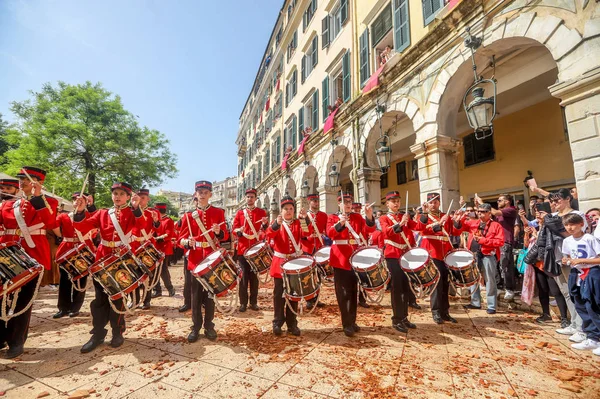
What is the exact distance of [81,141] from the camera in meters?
19.5

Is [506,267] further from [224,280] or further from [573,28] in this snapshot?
[224,280]

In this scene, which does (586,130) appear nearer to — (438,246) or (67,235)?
(438,246)

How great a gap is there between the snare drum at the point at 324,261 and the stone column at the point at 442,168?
3.62 meters

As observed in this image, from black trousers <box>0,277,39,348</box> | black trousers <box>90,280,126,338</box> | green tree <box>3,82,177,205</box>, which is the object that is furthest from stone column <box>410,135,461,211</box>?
green tree <box>3,82,177,205</box>

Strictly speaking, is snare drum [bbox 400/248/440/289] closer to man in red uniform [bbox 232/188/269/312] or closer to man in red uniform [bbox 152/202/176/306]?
man in red uniform [bbox 232/188/269/312]

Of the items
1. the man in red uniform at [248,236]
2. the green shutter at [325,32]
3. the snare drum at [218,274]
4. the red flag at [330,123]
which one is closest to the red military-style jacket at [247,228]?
the man in red uniform at [248,236]

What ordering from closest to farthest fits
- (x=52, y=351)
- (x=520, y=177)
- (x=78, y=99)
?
1. (x=52, y=351)
2. (x=520, y=177)
3. (x=78, y=99)

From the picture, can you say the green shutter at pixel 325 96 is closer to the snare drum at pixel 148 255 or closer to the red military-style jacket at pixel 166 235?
the red military-style jacket at pixel 166 235

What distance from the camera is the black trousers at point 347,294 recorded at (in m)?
4.16

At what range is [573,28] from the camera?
4.75 m

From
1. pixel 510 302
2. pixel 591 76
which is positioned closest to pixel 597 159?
pixel 591 76

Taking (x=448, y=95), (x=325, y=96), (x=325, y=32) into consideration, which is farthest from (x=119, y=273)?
(x=325, y=32)

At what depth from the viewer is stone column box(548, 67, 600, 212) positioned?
4266 millimetres

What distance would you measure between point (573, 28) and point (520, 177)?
589 centimetres
